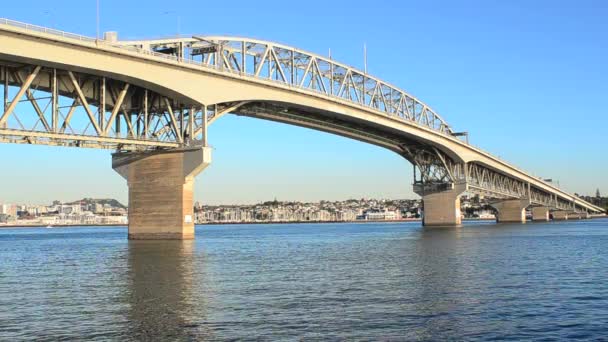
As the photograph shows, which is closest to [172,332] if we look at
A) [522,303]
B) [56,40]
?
[522,303]

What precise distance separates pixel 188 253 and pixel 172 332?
3010 centimetres

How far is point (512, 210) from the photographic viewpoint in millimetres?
157750

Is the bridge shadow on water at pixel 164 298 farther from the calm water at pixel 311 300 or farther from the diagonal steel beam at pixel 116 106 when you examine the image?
the diagonal steel beam at pixel 116 106

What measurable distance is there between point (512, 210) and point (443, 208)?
131 feet

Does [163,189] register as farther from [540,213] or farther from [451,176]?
[540,213]

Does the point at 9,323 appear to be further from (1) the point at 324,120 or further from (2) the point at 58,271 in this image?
(1) the point at 324,120

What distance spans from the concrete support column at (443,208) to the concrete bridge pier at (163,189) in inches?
2749

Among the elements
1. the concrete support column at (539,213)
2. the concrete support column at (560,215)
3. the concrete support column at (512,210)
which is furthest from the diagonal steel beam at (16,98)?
the concrete support column at (560,215)

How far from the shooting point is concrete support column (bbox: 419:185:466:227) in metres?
122

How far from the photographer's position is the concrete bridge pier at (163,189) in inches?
2339

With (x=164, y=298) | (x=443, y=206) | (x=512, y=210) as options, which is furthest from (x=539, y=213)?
(x=164, y=298)

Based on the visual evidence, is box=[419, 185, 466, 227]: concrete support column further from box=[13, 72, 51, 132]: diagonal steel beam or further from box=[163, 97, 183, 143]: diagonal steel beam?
box=[13, 72, 51, 132]: diagonal steel beam

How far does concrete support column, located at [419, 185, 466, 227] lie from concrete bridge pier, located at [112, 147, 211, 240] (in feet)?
229

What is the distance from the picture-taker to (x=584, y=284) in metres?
27.1
